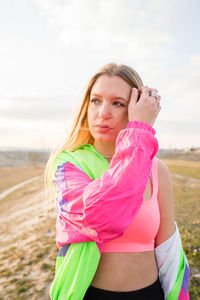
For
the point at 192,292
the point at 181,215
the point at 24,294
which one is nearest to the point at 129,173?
the point at 192,292

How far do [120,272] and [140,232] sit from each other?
12.2 inches

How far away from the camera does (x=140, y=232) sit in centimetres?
174

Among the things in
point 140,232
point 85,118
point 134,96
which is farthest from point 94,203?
point 85,118

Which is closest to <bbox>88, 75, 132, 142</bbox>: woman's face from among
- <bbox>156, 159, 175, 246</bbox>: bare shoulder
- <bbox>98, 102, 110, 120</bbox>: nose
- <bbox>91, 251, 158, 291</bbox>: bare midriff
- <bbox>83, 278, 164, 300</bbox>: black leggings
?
<bbox>98, 102, 110, 120</bbox>: nose

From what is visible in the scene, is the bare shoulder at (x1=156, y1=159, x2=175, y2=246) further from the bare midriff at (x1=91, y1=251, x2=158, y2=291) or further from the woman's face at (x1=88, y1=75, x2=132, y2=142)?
the woman's face at (x1=88, y1=75, x2=132, y2=142)

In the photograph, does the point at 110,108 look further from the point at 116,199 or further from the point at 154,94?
the point at 116,199

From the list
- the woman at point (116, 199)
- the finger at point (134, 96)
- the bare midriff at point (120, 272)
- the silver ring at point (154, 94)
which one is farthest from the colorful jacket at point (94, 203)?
the silver ring at point (154, 94)

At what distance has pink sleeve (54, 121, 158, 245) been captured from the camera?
146 cm

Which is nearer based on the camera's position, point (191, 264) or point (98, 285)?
point (98, 285)

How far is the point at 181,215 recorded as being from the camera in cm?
950

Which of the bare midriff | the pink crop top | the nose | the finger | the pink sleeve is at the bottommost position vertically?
the bare midriff

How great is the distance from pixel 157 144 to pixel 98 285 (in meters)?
1.09

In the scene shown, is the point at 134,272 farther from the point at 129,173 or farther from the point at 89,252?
the point at 129,173

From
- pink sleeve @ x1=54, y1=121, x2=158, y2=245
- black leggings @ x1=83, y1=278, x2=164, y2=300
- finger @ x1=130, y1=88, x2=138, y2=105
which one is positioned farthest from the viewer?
finger @ x1=130, y1=88, x2=138, y2=105
